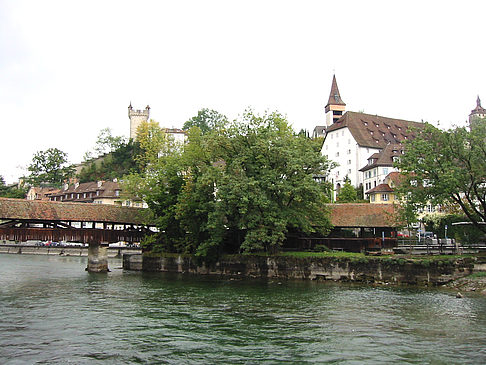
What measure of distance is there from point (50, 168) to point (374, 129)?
6628cm

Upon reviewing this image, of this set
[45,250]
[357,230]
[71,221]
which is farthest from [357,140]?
[71,221]

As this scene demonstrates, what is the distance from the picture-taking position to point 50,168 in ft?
340

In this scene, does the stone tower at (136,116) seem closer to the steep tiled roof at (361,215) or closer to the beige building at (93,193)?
the beige building at (93,193)

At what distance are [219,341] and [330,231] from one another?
28337 mm

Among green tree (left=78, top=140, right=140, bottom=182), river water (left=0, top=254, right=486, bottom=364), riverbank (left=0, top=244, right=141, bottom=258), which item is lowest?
river water (left=0, top=254, right=486, bottom=364)

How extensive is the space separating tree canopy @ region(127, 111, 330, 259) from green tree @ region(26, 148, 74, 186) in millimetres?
66782

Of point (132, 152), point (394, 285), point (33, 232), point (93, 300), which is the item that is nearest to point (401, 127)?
point (132, 152)

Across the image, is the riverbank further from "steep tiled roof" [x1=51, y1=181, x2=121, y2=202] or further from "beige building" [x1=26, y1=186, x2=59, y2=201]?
"beige building" [x1=26, y1=186, x2=59, y2=201]

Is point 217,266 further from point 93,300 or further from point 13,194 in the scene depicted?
point 13,194

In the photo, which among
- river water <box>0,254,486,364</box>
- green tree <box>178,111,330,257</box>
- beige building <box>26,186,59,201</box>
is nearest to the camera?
river water <box>0,254,486,364</box>

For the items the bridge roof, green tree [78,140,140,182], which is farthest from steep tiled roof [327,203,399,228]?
green tree [78,140,140,182]

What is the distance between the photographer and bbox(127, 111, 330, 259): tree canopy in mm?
34469

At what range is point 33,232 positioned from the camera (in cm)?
3672

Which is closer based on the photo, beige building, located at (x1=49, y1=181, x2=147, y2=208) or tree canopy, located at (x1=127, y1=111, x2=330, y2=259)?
tree canopy, located at (x1=127, y1=111, x2=330, y2=259)
